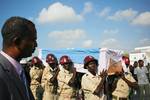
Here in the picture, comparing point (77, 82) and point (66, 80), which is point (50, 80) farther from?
point (66, 80)

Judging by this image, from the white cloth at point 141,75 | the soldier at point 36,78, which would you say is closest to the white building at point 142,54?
the white cloth at point 141,75

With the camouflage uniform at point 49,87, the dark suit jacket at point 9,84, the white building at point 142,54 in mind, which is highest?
the white building at point 142,54

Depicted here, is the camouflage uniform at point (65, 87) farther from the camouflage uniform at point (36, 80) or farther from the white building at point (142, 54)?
the white building at point (142, 54)

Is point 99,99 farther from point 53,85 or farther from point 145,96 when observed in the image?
point 145,96

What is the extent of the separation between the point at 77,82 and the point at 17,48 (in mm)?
6776

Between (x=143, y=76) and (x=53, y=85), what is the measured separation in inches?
292

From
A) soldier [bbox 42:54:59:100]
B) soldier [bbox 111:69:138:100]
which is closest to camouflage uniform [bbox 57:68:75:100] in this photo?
soldier [bbox 42:54:59:100]

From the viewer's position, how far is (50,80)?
9227mm

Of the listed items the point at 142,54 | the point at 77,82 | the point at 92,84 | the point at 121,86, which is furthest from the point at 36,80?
the point at 142,54

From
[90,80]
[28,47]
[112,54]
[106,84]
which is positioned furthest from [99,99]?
[28,47]

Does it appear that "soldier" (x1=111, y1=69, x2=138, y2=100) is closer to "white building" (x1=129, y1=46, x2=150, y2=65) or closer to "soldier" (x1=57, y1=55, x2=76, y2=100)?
"soldier" (x1=57, y1=55, x2=76, y2=100)

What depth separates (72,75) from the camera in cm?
843

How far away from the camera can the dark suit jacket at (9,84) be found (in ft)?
6.48

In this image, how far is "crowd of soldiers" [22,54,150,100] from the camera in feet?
22.4
